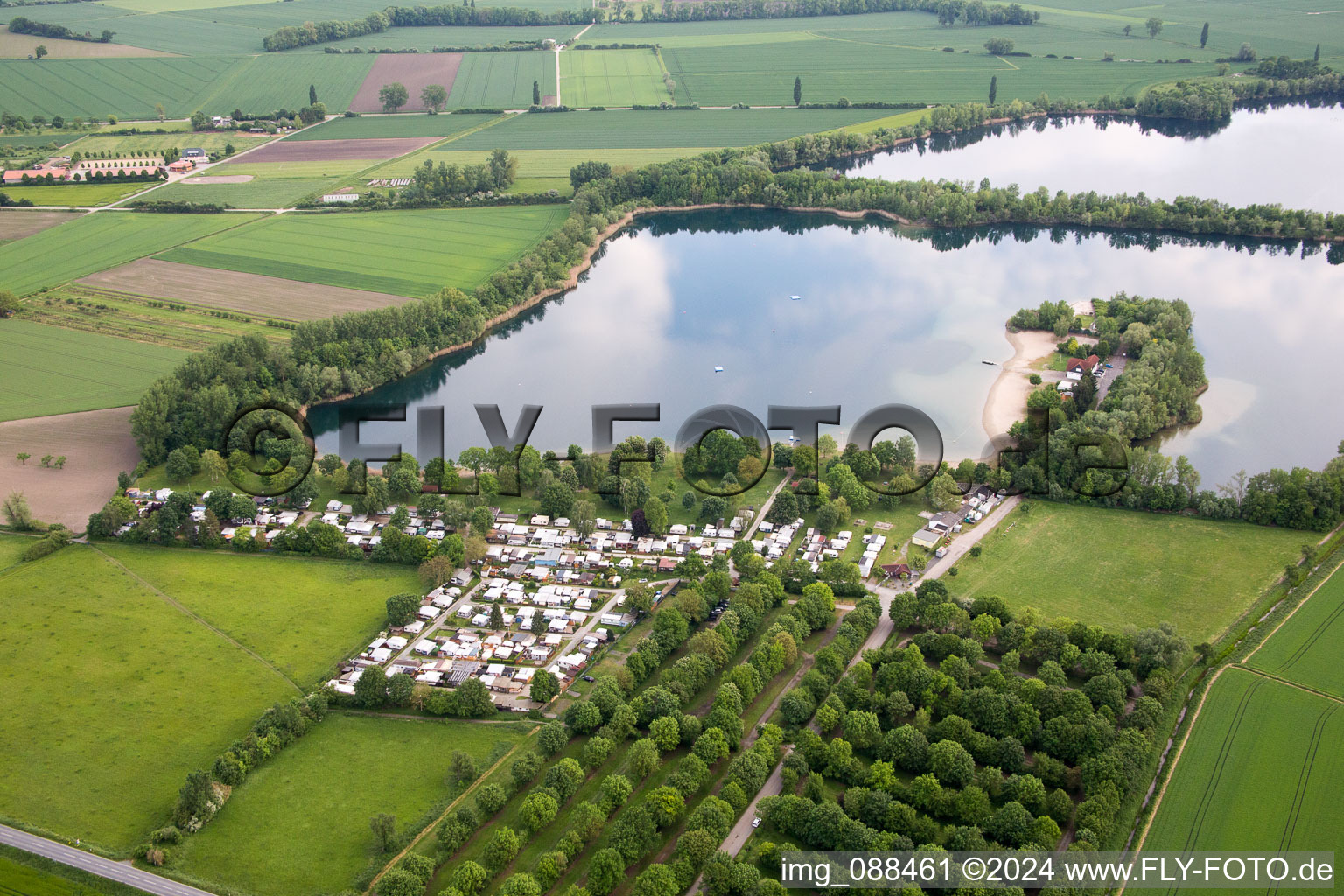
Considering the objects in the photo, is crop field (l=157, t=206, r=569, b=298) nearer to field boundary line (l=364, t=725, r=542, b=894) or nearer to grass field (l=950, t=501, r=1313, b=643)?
field boundary line (l=364, t=725, r=542, b=894)

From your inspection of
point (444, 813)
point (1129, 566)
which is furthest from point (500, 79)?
point (444, 813)

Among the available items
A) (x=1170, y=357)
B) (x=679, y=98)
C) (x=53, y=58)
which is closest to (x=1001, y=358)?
(x=1170, y=357)

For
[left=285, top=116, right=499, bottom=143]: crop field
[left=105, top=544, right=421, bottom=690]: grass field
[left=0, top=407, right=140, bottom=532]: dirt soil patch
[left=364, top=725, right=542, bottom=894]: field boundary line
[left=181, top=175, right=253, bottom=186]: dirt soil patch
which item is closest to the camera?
[left=364, top=725, right=542, bottom=894]: field boundary line

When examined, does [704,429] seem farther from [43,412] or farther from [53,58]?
[53,58]

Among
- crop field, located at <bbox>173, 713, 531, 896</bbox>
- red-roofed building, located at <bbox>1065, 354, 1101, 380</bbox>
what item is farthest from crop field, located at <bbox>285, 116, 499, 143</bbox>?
crop field, located at <bbox>173, 713, 531, 896</bbox>

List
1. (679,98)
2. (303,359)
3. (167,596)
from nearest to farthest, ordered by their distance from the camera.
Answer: (167,596)
(303,359)
(679,98)

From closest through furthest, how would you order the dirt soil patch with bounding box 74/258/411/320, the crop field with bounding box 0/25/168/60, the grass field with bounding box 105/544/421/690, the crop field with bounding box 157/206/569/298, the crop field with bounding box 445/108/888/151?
the grass field with bounding box 105/544/421/690 < the dirt soil patch with bounding box 74/258/411/320 < the crop field with bounding box 157/206/569/298 < the crop field with bounding box 445/108/888/151 < the crop field with bounding box 0/25/168/60
